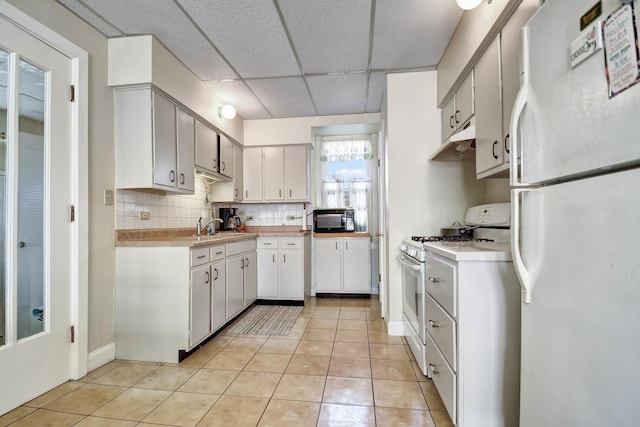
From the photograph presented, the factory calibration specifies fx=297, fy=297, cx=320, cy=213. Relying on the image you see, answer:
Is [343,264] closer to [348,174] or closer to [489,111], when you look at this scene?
[348,174]

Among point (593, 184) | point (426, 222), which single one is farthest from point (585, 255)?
point (426, 222)

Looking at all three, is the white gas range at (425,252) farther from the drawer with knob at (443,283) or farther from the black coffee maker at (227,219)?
the black coffee maker at (227,219)

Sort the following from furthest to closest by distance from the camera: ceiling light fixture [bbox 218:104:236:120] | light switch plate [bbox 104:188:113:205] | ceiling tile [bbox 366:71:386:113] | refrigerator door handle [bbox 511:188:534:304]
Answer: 1. ceiling light fixture [bbox 218:104:236:120]
2. ceiling tile [bbox 366:71:386:113]
3. light switch plate [bbox 104:188:113:205]
4. refrigerator door handle [bbox 511:188:534:304]

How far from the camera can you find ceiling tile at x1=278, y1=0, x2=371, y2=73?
6.43 feet

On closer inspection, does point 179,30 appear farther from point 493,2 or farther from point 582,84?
point 582,84

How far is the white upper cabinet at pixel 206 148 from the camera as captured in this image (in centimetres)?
301

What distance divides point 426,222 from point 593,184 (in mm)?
2053

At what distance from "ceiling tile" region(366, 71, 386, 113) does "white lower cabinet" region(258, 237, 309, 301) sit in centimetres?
188

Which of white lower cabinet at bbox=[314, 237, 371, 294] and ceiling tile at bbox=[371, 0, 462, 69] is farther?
white lower cabinet at bbox=[314, 237, 371, 294]

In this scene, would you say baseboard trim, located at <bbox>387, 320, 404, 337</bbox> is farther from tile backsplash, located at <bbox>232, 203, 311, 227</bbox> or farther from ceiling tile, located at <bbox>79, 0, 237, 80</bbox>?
ceiling tile, located at <bbox>79, 0, 237, 80</bbox>

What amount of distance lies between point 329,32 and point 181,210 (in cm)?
225

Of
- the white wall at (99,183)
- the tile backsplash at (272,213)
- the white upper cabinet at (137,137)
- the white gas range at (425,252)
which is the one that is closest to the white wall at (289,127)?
the tile backsplash at (272,213)

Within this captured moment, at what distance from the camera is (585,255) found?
28.7 inches

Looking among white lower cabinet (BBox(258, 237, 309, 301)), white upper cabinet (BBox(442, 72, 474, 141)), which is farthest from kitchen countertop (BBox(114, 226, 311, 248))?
white upper cabinet (BBox(442, 72, 474, 141))
